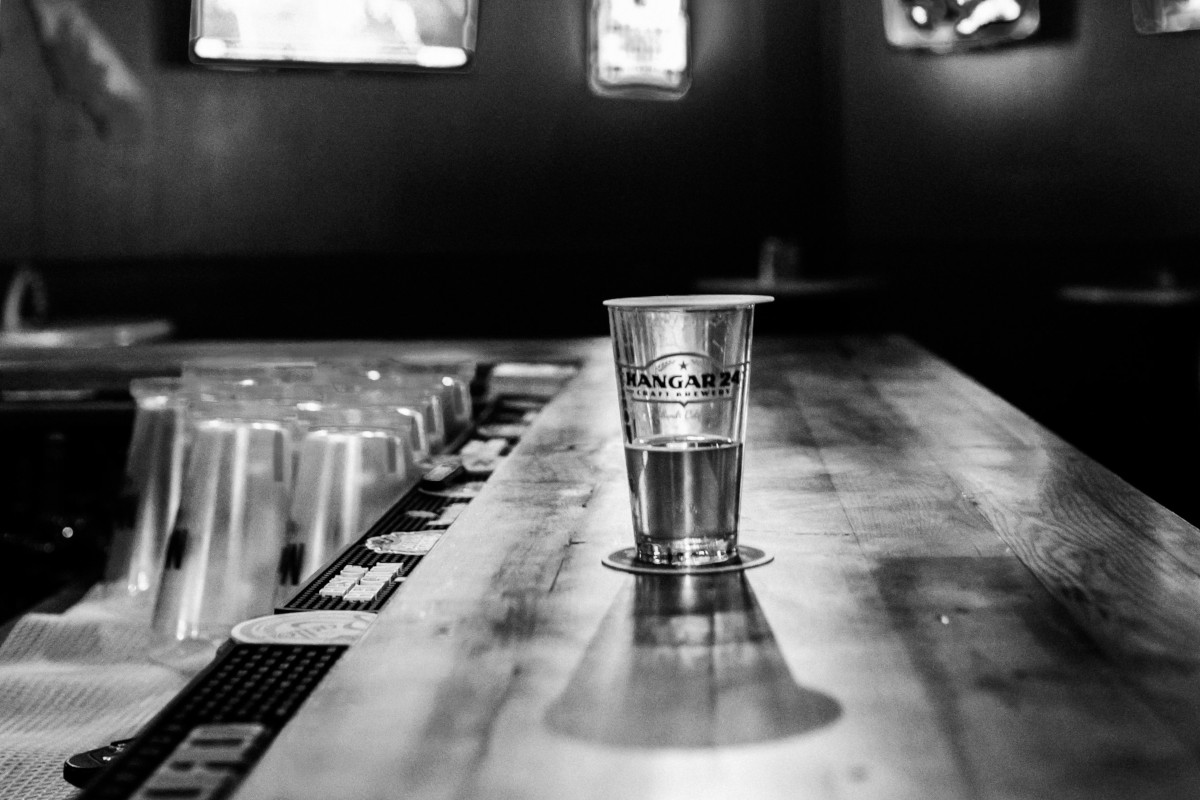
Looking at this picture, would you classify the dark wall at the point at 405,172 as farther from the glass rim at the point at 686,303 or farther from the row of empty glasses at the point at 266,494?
the glass rim at the point at 686,303

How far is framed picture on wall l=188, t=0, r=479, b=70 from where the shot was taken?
6012 millimetres

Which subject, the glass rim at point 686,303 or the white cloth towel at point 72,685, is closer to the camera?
the glass rim at point 686,303

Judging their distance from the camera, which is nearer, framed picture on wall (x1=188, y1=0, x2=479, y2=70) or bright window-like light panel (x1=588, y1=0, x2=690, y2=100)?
framed picture on wall (x1=188, y1=0, x2=479, y2=70)

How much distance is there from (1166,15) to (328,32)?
3694 millimetres

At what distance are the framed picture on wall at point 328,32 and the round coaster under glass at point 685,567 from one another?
540 cm

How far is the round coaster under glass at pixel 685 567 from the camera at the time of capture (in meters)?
0.99

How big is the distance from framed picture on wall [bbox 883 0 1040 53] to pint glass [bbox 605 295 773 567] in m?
5.98

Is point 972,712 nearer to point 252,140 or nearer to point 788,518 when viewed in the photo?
point 788,518

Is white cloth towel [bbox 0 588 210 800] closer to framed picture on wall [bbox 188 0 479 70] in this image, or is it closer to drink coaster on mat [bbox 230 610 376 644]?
Answer: drink coaster on mat [bbox 230 610 376 644]

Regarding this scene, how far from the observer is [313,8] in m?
6.01

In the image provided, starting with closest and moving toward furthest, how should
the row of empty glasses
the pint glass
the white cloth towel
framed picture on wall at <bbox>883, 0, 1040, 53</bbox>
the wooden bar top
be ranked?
the wooden bar top
the pint glass
the white cloth towel
the row of empty glasses
framed picture on wall at <bbox>883, 0, 1040, 53</bbox>

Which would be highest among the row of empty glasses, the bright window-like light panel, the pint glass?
the bright window-like light panel

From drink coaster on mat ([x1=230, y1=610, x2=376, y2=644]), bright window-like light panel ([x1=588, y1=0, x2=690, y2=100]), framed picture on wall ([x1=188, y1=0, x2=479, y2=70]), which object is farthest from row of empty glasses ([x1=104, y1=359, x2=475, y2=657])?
bright window-like light panel ([x1=588, y1=0, x2=690, y2=100])

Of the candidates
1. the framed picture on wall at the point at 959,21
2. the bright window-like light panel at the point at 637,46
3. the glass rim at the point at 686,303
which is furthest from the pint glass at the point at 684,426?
the framed picture on wall at the point at 959,21
